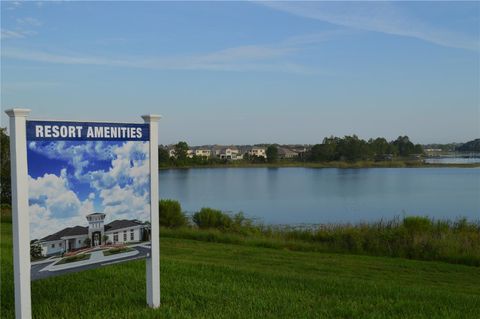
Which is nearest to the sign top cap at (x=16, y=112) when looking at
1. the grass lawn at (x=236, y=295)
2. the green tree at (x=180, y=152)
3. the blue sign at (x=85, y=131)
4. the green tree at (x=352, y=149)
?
the blue sign at (x=85, y=131)

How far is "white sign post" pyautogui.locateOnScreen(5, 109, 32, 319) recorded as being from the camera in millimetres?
4473

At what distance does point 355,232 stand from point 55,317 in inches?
412

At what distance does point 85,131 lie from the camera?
4.99 meters

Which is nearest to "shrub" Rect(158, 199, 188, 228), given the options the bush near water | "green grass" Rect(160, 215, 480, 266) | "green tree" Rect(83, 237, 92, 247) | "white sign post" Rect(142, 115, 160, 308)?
the bush near water

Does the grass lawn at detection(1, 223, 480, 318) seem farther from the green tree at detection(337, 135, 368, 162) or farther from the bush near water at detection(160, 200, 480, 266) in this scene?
the green tree at detection(337, 135, 368, 162)

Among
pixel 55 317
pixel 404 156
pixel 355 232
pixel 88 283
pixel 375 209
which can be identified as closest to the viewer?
pixel 55 317

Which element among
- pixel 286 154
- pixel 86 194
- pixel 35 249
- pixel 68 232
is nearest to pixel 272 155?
pixel 286 154

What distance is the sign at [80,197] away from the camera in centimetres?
457

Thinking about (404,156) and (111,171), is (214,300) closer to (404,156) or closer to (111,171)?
(111,171)

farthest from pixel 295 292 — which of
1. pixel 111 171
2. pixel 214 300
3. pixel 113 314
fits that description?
pixel 111 171

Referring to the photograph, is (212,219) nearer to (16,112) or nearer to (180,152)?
(16,112)

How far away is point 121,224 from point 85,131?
1.02 meters

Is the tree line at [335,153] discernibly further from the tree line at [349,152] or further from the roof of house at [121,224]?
the roof of house at [121,224]

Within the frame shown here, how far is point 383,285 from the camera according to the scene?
6.98 metres
